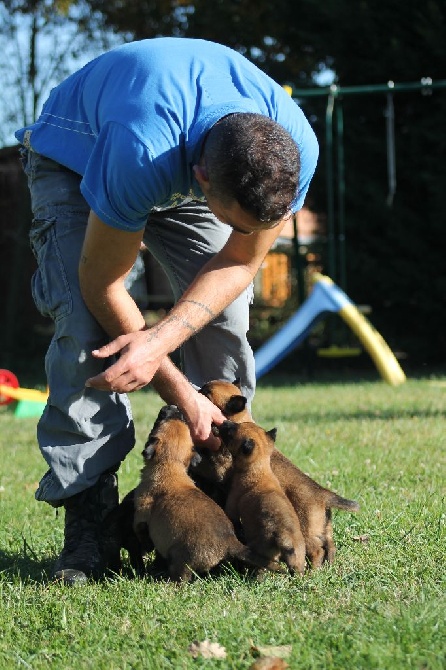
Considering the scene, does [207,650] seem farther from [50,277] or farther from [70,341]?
[50,277]

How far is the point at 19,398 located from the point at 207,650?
7180 millimetres

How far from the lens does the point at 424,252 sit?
14.6m

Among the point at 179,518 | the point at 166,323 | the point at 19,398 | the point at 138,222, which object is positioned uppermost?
the point at 138,222

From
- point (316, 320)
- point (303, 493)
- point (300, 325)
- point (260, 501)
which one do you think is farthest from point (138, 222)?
point (316, 320)

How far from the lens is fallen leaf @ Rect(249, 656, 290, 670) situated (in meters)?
2.52

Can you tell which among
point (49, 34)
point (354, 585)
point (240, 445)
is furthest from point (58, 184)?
point (49, 34)

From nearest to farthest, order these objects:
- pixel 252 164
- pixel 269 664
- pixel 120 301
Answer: pixel 269 664
pixel 252 164
pixel 120 301

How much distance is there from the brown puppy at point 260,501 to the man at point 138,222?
0.15 meters

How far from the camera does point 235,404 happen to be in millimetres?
3924

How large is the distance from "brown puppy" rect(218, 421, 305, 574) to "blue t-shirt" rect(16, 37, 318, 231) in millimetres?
884

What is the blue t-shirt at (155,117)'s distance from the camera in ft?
10.1

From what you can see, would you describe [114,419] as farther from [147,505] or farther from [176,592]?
[176,592]

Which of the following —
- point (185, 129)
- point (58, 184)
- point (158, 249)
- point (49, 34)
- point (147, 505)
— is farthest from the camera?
point (49, 34)

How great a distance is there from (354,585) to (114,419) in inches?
45.2
